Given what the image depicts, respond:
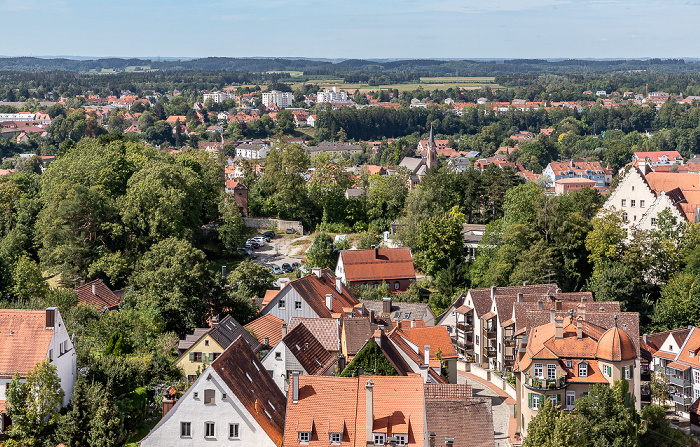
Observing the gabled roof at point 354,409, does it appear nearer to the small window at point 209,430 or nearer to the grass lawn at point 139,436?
the small window at point 209,430

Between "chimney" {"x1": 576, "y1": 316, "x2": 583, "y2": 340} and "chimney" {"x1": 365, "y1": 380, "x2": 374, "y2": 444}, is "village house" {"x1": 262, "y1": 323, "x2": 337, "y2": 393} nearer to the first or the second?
"chimney" {"x1": 365, "y1": 380, "x2": 374, "y2": 444}

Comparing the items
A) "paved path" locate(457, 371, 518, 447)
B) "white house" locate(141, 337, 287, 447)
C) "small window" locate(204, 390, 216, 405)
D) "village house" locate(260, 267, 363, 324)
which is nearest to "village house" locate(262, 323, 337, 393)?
"white house" locate(141, 337, 287, 447)

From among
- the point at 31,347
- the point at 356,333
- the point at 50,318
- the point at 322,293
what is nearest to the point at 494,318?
the point at 322,293

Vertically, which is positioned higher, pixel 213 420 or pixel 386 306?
pixel 213 420

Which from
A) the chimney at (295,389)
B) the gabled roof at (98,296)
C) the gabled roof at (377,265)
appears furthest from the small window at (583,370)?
the gabled roof at (98,296)

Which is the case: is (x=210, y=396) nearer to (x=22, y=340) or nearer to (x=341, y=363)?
(x=341, y=363)
